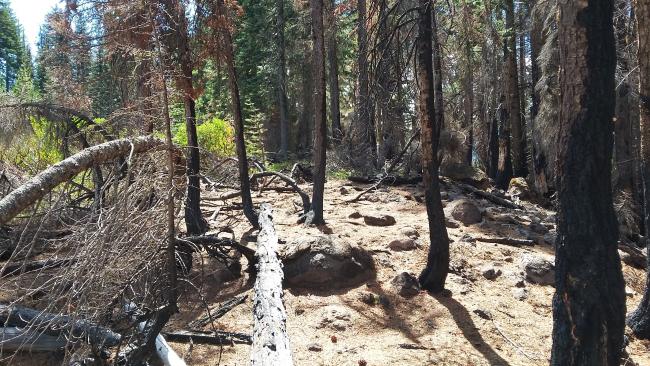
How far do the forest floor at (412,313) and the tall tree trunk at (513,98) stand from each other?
31.8ft

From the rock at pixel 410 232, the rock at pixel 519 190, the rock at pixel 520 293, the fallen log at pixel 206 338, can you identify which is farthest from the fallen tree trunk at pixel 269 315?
the rock at pixel 519 190

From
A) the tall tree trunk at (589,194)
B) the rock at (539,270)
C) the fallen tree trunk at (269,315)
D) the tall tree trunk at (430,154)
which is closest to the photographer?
the fallen tree trunk at (269,315)

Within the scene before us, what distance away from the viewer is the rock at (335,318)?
724 centimetres

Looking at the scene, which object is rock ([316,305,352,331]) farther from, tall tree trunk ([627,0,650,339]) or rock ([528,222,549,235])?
rock ([528,222,549,235])

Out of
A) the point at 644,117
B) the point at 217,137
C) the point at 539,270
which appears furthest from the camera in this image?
the point at 217,137

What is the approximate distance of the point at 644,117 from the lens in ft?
23.9

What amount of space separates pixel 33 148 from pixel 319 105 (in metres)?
5.09

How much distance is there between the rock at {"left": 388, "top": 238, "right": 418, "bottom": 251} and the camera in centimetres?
952

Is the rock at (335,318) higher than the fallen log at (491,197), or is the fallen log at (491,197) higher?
the fallen log at (491,197)

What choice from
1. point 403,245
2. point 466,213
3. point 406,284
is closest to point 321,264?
point 406,284

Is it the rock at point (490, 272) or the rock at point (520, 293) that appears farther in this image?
the rock at point (490, 272)

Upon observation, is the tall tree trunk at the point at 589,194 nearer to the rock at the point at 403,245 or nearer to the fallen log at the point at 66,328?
the fallen log at the point at 66,328

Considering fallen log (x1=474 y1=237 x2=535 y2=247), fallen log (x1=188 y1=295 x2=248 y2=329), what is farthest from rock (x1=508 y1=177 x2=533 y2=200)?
fallen log (x1=188 y1=295 x2=248 y2=329)

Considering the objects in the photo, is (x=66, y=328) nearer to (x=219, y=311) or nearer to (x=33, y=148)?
(x=219, y=311)
